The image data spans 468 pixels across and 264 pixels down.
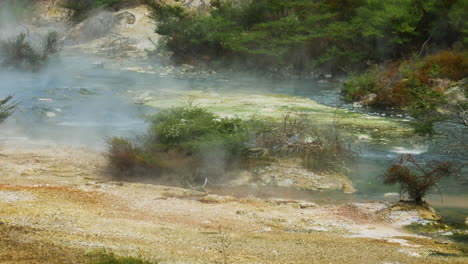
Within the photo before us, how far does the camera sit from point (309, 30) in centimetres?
2575

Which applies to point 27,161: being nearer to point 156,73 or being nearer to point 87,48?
point 156,73

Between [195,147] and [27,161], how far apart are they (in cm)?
272

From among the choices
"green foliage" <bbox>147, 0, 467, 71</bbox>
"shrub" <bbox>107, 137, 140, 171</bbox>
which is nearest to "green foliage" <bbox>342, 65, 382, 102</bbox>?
"green foliage" <bbox>147, 0, 467, 71</bbox>

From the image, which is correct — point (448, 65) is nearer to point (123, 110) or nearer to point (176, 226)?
point (123, 110)

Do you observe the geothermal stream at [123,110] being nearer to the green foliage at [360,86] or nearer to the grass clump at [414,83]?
the green foliage at [360,86]

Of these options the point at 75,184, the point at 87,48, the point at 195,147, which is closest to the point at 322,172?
the point at 195,147

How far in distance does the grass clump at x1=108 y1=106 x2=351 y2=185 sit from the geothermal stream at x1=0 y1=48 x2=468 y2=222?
60cm

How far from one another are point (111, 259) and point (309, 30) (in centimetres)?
2064

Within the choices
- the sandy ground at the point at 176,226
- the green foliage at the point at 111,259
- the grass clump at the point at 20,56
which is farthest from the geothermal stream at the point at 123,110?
the green foliage at the point at 111,259

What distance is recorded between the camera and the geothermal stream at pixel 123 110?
10.9m

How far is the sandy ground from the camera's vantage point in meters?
6.69


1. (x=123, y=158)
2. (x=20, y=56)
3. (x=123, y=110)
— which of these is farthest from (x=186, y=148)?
(x=20, y=56)

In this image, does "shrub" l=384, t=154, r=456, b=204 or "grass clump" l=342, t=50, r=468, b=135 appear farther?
"grass clump" l=342, t=50, r=468, b=135

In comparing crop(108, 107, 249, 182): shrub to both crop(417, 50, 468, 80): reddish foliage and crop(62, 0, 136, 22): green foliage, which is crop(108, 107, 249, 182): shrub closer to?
crop(417, 50, 468, 80): reddish foliage
